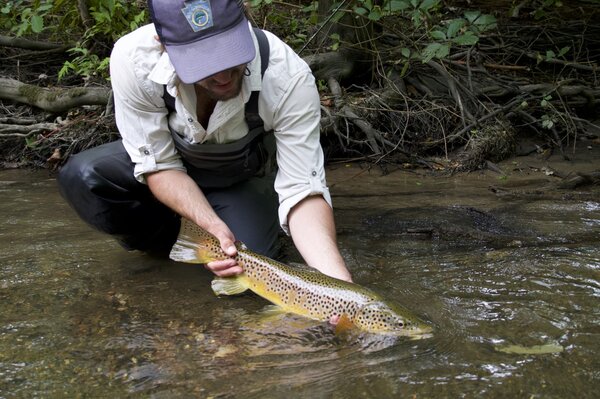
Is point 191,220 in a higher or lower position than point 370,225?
higher

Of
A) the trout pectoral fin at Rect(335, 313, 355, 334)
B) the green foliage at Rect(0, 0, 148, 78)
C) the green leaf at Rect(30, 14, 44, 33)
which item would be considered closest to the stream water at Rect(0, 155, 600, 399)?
the trout pectoral fin at Rect(335, 313, 355, 334)

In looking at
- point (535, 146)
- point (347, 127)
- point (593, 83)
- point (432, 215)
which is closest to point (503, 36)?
point (593, 83)

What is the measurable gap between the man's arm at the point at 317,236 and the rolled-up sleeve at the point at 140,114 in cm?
69

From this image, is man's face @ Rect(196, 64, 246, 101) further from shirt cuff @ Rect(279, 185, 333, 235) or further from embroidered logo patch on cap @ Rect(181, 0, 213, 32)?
shirt cuff @ Rect(279, 185, 333, 235)

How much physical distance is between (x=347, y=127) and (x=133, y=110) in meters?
3.06

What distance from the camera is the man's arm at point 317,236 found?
2873mm

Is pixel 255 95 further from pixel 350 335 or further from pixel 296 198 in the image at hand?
pixel 350 335

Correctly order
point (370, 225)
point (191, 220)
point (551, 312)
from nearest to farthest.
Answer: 1. point (551, 312)
2. point (191, 220)
3. point (370, 225)

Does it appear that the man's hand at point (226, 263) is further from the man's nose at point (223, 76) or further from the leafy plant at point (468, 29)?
the leafy plant at point (468, 29)

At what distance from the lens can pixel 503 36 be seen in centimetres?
709

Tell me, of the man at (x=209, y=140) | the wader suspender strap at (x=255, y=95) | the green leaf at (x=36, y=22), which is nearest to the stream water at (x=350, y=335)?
the man at (x=209, y=140)

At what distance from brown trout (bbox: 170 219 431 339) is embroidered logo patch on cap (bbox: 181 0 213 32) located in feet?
2.90

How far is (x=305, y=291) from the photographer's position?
2.70 m

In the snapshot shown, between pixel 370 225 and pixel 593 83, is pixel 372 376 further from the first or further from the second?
pixel 593 83
